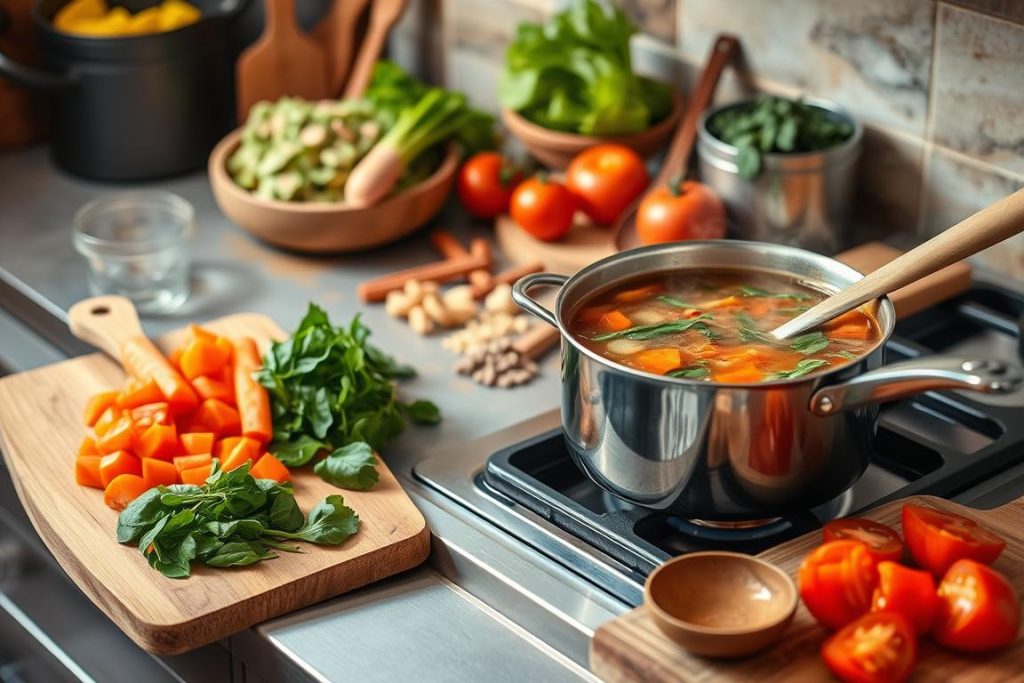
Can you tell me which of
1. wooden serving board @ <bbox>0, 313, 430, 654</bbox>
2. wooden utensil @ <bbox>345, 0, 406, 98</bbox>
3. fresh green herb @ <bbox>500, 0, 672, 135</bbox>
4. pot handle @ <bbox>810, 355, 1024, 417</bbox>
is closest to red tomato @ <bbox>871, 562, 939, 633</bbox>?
pot handle @ <bbox>810, 355, 1024, 417</bbox>

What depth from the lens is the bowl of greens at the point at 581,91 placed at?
6.23ft

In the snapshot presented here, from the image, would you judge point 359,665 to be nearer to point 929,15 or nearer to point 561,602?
point 561,602

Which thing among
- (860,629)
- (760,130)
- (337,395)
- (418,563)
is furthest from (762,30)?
(860,629)

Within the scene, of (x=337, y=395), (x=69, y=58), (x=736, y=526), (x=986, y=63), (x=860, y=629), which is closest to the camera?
(x=860, y=629)

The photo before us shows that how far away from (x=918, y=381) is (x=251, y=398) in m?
0.69

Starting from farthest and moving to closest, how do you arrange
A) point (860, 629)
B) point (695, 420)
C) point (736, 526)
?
point (736, 526)
point (695, 420)
point (860, 629)

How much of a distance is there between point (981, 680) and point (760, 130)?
0.87m

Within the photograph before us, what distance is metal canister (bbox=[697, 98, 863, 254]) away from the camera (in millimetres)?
1715

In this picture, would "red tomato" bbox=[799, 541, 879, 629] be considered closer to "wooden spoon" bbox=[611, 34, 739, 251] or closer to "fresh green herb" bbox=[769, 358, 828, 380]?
"fresh green herb" bbox=[769, 358, 828, 380]

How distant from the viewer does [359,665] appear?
3.91 feet

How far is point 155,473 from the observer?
4.52ft

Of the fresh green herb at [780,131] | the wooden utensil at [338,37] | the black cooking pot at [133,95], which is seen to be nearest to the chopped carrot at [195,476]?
the fresh green herb at [780,131]

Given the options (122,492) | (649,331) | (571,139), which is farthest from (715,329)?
(571,139)

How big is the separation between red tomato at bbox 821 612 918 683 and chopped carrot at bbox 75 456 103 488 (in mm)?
724
